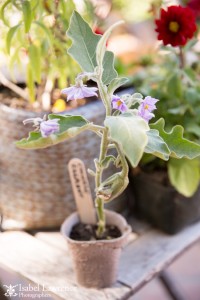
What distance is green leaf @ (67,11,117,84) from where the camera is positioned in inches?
26.5

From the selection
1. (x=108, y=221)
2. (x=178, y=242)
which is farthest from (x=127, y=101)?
(x=178, y=242)

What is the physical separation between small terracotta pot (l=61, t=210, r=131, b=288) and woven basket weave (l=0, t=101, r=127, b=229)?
4.4 inches

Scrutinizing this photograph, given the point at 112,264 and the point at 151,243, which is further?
the point at 151,243

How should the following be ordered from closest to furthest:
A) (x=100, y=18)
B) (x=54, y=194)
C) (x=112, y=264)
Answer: (x=112, y=264), (x=54, y=194), (x=100, y=18)

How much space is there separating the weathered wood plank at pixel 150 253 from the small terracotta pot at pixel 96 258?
0.12 feet

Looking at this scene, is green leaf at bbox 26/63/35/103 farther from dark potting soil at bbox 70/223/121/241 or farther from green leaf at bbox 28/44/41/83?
dark potting soil at bbox 70/223/121/241

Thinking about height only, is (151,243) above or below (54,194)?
below

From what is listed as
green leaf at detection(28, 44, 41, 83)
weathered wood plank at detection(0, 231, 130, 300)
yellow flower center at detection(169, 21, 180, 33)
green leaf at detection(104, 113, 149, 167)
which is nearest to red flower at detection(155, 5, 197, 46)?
yellow flower center at detection(169, 21, 180, 33)

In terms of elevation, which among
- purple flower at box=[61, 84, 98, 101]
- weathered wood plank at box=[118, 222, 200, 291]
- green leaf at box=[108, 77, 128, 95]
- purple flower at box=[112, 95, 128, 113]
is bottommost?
weathered wood plank at box=[118, 222, 200, 291]

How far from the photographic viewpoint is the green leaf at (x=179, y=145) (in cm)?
66

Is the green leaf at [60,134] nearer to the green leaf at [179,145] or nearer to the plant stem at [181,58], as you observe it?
the green leaf at [179,145]

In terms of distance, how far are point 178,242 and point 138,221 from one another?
0.11 meters

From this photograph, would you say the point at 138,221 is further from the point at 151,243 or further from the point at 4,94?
the point at 4,94

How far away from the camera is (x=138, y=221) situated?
3.32ft
